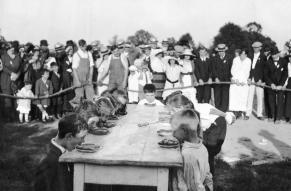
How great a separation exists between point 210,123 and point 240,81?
7.12 meters

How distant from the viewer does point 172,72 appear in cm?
1234

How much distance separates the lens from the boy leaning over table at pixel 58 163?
13.7 feet

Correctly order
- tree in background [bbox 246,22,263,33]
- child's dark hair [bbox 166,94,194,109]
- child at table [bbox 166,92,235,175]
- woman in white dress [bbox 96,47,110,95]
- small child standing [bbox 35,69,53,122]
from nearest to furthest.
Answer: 1. child at table [bbox 166,92,235,175]
2. child's dark hair [bbox 166,94,194,109]
3. small child standing [bbox 35,69,53,122]
4. woman in white dress [bbox 96,47,110,95]
5. tree in background [bbox 246,22,263,33]

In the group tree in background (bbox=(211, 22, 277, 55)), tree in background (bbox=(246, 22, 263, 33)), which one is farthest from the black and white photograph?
tree in background (bbox=(246, 22, 263, 33))

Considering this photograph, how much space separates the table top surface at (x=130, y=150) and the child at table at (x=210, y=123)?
37 centimetres

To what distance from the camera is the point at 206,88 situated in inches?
512

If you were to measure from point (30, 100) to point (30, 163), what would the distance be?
4225mm

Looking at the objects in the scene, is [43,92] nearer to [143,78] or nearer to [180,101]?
[143,78]

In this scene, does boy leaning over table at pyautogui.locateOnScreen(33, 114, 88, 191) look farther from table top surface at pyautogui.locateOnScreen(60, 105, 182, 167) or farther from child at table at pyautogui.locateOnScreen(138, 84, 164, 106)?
child at table at pyautogui.locateOnScreen(138, 84, 164, 106)

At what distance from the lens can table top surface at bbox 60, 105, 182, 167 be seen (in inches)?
158

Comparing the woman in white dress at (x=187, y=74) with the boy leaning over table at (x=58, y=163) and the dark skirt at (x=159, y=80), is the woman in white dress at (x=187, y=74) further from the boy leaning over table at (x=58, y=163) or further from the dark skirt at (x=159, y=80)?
the boy leaning over table at (x=58, y=163)

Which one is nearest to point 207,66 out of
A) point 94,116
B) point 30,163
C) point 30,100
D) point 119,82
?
point 119,82

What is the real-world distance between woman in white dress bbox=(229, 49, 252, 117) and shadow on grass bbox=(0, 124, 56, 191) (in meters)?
5.01

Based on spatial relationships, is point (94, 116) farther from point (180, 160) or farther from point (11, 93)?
point (11, 93)
